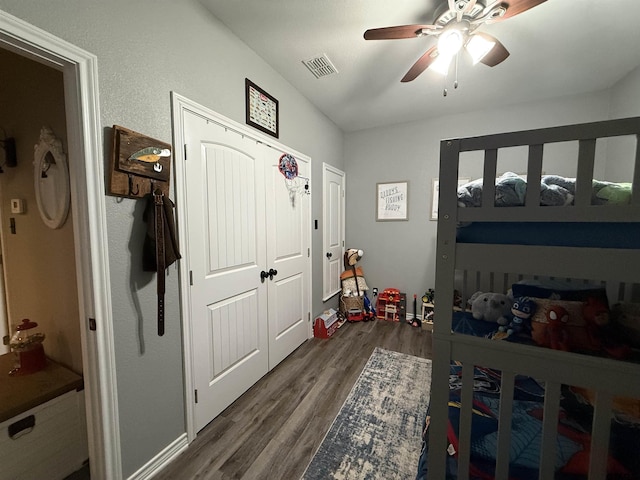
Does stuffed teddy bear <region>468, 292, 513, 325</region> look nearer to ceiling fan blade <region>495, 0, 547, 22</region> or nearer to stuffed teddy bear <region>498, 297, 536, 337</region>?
stuffed teddy bear <region>498, 297, 536, 337</region>

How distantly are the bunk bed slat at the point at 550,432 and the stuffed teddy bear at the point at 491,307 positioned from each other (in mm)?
602

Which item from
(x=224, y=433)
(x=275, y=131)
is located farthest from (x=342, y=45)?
(x=224, y=433)

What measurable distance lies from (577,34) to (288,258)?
2.75 meters

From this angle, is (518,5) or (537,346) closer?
(537,346)

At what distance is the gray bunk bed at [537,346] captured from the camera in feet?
2.26

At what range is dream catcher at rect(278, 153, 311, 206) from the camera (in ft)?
7.39

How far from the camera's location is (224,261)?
1708 mm

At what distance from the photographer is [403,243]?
336 centimetres

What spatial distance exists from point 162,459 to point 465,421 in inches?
60.5

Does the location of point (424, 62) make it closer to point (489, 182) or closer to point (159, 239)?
point (489, 182)

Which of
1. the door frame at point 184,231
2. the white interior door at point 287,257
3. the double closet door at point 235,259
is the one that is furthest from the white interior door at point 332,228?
the door frame at point 184,231

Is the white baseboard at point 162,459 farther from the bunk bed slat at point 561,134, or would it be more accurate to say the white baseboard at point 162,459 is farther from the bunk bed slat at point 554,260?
the bunk bed slat at point 561,134

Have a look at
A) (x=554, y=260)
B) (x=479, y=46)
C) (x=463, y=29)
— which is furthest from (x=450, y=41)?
(x=554, y=260)

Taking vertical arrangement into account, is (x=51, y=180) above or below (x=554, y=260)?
above
